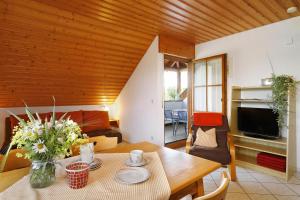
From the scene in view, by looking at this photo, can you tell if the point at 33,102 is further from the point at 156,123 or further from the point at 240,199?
the point at 240,199

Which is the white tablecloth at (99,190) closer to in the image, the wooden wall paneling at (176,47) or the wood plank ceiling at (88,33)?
the wood plank ceiling at (88,33)

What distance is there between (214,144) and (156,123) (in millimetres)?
1234

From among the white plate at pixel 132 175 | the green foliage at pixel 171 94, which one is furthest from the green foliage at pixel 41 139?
the green foliage at pixel 171 94

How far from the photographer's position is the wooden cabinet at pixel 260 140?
266cm

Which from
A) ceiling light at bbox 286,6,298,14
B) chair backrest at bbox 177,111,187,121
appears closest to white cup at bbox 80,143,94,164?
ceiling light at bbox 286,6,298,14

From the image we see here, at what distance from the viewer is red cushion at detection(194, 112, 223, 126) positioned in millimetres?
3119

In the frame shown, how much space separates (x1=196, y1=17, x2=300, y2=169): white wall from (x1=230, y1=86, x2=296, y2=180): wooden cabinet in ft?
0.51

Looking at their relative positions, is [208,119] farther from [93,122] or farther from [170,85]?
[170,85]

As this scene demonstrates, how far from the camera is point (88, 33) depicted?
3.00 m

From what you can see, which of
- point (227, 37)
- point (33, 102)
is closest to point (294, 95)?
point (227, 37)

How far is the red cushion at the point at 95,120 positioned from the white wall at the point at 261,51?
2.72 meters

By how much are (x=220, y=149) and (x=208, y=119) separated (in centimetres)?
61

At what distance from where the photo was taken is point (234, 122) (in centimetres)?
329

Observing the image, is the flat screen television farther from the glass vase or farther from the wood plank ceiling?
the glass vase
